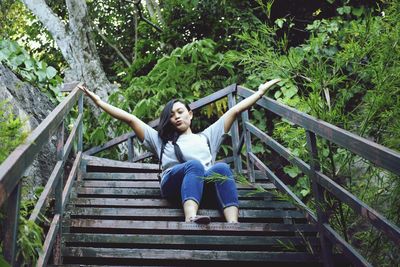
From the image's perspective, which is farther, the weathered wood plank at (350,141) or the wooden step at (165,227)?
the wooden step at (165,227)

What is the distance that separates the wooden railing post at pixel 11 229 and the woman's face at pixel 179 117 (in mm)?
2585

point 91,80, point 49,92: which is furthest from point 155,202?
point 91,80

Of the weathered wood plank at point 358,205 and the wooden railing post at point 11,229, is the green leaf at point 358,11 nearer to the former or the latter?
the weathered wood plank at point 358,205

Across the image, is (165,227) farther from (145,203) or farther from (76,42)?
(76,42)

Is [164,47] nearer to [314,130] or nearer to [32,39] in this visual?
[32,39]

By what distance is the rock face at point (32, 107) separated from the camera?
12.7ft

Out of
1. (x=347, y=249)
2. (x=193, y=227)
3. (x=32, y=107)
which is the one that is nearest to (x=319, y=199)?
(x=347, y=249)

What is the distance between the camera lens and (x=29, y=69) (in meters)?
5.33

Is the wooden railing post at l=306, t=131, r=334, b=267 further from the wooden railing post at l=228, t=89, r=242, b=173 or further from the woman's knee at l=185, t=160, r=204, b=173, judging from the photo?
the wooden railing post at l=228, t=89, r=242, b=173

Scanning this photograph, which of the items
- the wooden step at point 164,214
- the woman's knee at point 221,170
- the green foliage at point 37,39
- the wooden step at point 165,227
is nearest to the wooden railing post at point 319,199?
the wooden step at point 165,227

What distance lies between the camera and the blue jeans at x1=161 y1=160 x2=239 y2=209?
11.2 feet

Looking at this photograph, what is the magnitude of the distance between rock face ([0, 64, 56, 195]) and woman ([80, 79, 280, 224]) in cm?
67

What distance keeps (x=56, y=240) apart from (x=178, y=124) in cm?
170

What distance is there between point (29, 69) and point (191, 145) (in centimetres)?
245
